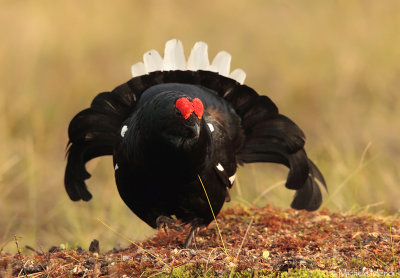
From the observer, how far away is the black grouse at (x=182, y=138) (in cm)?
457

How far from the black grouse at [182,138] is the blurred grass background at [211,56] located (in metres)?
1.04

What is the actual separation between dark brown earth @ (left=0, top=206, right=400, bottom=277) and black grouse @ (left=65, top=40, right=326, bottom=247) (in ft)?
1.04

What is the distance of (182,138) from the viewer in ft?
14.8

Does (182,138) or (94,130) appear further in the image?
(94,130)

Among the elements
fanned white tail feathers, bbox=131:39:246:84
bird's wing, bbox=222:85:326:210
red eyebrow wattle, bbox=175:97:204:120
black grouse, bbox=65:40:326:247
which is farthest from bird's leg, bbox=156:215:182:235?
fanned white tail feathers, bbox=131:39:246:84

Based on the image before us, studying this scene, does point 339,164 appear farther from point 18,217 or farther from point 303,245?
point 18,217

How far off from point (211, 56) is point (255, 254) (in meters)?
7.94

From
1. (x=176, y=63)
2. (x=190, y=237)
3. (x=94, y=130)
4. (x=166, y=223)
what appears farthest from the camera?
(x=176, y=63)

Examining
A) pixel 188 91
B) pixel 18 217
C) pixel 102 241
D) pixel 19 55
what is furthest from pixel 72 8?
pixel 188 91

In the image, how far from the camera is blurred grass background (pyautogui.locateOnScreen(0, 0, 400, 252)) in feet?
26.0

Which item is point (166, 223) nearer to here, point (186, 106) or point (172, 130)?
point (172, 130)

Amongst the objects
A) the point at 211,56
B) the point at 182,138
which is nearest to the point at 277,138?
the point at 182,138

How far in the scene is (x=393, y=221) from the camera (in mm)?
5547

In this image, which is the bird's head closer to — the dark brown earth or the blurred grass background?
the dark brown earth
